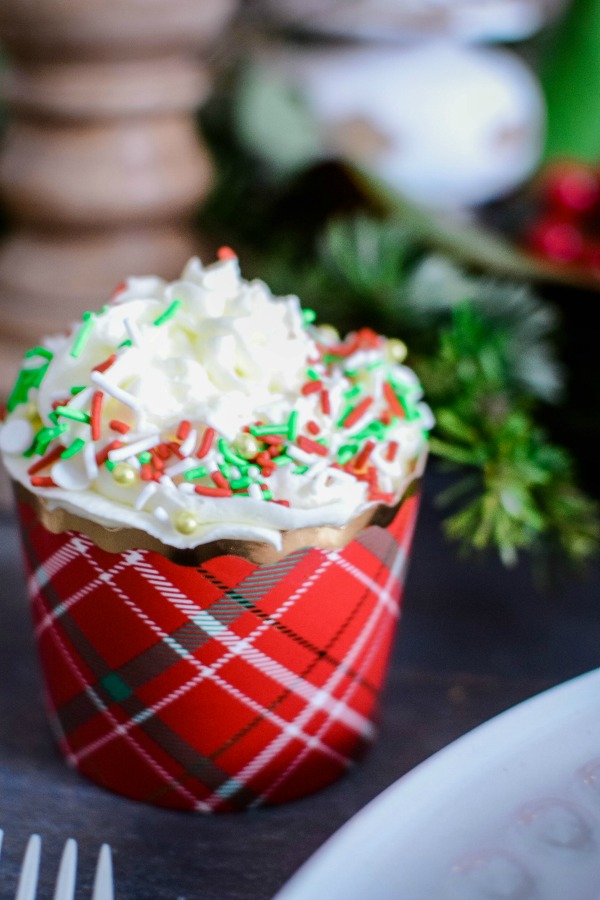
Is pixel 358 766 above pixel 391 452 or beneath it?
beneath

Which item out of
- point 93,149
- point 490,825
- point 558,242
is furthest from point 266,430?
point 558,242

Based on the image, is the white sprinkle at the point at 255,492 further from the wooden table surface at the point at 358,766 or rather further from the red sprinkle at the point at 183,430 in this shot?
the wooden table surface at the point at 358,766

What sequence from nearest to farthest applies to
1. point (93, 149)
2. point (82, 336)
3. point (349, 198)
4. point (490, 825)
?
point (490, 825)
point (82, 336)
point (93, 149)
point (349, 198)

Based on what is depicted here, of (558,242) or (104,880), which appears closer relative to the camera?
(104,880)

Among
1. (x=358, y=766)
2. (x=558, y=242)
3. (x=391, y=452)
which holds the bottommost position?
(x=358, y=766)

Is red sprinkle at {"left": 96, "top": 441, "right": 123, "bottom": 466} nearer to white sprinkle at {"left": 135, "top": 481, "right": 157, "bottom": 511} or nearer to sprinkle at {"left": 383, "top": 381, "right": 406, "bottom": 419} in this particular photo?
white sprinkle at {"left": 135, "top": 481, "right": 157, "bottom": 511}

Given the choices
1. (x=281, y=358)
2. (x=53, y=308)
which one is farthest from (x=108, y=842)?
(x=53, y=308)

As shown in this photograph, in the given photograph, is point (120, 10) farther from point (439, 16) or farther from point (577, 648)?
point (577, 648)

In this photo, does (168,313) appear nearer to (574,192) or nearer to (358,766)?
(358,766)
